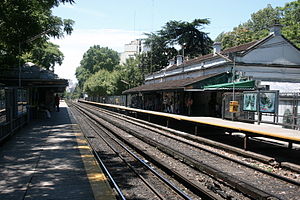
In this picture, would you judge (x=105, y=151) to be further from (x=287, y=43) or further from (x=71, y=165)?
(x=287, y=43)

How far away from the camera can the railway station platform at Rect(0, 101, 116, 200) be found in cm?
543

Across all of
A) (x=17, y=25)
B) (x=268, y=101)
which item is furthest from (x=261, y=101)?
(x=17, y=25)

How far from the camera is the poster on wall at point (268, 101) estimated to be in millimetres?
13461

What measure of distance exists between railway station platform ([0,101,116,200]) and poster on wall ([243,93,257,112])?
8.53 metres

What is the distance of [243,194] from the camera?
5.97m

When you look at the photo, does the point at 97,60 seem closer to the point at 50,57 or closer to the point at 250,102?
the point at 50,57

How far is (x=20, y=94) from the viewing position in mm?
14469

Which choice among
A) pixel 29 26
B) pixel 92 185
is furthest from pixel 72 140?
pixel 29 26

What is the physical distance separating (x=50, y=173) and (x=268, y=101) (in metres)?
10.6

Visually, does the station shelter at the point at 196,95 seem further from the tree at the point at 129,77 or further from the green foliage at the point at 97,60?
the green foliage at the point at 97,60

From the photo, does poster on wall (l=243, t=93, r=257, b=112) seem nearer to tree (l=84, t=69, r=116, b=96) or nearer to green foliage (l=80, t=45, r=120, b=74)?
tree (l=84, t=69, r=116, b=96)

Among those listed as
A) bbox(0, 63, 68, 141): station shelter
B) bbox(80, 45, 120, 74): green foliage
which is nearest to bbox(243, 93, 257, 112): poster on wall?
bbox(0, 63, 68, 141): station shelter

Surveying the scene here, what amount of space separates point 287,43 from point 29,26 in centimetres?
2041

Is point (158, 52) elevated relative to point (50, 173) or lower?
elevated
